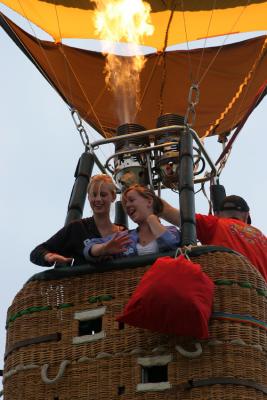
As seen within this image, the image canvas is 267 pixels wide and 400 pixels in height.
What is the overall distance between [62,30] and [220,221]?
A: 3619mm

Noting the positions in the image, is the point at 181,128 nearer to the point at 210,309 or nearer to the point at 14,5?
the point at 210,309

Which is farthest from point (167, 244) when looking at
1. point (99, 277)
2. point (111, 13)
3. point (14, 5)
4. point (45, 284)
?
point (14, 5)

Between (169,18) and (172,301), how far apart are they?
4.39 meters

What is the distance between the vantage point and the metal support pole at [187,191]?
3158mm

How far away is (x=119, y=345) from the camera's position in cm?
292

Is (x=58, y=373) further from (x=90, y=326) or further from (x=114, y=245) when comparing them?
(x=114, y=245)

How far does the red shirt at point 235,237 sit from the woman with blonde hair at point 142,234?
40 cm

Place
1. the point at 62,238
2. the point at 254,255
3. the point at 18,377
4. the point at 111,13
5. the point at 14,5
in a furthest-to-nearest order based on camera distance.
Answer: the point at 14,5, the point at 111,13, the point at 254,255, the point at 62,238, the point at 18,377

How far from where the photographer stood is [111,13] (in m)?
5.90

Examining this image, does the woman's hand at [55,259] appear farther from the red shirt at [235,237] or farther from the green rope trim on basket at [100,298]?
the red shirt at [235,237]

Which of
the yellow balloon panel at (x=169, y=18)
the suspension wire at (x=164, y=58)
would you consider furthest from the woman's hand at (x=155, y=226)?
the yellow balloon panel at (x=169, y=18)

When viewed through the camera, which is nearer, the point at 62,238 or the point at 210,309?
the point at 210,309

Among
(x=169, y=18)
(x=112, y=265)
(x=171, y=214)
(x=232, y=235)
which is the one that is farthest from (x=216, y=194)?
(x=169, y=18)

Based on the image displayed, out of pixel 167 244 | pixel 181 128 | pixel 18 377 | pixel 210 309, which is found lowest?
pixel 18 377
